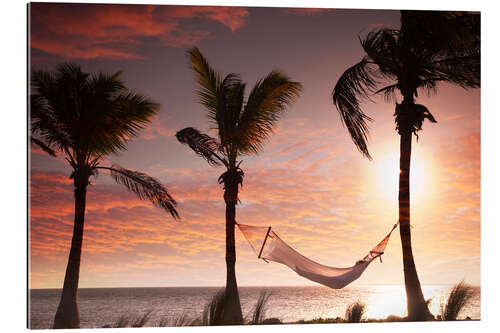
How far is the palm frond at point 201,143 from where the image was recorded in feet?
22.0

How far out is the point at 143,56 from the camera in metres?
6.69

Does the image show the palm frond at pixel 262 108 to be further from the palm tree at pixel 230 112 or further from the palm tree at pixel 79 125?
the palm tree at pixel 79 125

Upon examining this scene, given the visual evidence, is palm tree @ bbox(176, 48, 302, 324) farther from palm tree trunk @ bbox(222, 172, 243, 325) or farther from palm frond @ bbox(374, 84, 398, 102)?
palm frond @ bbox(374, 84, 398, 102)

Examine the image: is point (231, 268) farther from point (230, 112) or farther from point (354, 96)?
point (354, 96)

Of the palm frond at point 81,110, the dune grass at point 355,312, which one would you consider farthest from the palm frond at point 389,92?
the palm frond at point 81,110

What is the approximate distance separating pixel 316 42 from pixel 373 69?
0.71 m

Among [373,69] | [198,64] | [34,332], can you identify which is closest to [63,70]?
[198,64]

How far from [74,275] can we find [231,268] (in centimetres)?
161

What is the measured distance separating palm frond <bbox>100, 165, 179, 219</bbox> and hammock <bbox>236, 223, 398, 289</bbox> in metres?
0.90

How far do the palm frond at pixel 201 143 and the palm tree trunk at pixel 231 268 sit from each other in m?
0.33

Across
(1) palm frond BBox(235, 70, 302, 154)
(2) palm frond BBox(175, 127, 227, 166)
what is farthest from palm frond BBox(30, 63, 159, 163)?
(1) palm frond BBox(235, 70, 302, 154)

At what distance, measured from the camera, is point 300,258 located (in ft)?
20.9

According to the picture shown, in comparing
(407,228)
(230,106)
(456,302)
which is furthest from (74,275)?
(456,302)
